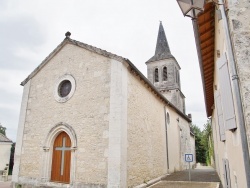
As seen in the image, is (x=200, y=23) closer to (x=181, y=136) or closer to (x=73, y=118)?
(x=73, y=118)

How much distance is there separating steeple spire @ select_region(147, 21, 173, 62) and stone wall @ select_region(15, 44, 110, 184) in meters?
18.6

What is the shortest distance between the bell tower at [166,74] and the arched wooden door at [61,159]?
675 inches

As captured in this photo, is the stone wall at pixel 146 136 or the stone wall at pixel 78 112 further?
the stone wall at pixel 146 136

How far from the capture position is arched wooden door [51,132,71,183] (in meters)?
8.97

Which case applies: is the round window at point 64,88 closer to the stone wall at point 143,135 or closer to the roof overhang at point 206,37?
the stone wall at point 143,135

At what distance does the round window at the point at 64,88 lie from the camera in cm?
997

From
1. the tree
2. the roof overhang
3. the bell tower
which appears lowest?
the tree

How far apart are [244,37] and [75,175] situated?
769cm

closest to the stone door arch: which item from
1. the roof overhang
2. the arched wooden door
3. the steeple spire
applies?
the arched wooden door

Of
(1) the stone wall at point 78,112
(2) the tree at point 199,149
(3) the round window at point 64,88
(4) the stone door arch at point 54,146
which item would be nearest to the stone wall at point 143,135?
(1) the stone wall at point 78,112

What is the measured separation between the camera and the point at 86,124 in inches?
337

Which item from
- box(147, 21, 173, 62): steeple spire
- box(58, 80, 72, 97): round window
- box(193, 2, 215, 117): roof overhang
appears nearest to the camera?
box(193, 2, 215, 117): roof overhang

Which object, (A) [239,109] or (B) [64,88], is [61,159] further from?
(A) [239,109]

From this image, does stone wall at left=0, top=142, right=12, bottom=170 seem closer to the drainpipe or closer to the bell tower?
the bell tower
